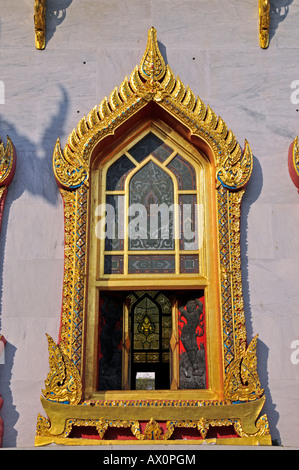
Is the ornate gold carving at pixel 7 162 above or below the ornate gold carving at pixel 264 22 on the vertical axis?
below

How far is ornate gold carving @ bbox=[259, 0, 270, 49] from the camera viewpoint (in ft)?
19.4

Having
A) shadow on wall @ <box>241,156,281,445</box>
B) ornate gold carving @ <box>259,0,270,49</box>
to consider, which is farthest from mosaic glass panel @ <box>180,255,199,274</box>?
ornate gold carving @ <box>259,0,270,49</box>

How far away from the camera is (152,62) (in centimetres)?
573

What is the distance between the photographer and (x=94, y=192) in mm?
5559

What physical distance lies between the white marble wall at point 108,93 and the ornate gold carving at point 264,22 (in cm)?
7

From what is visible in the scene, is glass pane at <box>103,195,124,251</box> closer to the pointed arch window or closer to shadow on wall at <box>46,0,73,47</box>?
the pointed arch window

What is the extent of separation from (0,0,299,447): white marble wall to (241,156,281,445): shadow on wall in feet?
0.03

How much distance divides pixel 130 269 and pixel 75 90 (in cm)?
201

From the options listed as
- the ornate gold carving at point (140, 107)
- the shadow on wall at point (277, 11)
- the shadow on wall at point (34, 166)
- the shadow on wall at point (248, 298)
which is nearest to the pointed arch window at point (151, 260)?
the ornate gold carving at point (140, 107)

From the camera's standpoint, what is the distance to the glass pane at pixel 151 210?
5.46 m

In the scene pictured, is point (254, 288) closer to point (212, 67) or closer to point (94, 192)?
point (94, 192)

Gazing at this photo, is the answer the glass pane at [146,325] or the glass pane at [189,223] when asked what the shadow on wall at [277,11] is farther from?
the glass pane at [146,325]

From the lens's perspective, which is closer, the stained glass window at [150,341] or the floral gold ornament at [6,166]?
the floral gold ornament at [6,166]
